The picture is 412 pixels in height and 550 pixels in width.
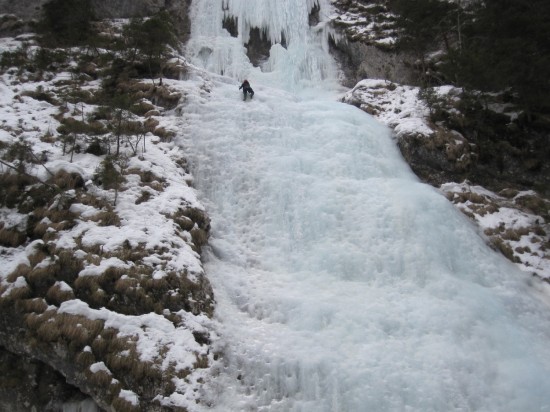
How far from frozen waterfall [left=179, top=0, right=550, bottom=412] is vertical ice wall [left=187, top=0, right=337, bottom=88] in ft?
29.9

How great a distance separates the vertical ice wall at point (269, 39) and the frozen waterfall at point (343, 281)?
911 centimetres

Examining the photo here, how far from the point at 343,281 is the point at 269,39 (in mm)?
20505

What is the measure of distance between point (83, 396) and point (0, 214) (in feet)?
14.2

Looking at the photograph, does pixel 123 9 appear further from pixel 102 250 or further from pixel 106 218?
pixel 102 250

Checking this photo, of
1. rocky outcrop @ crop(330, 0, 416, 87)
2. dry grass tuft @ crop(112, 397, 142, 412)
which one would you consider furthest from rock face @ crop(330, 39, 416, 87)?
dry grass tuft @ crop(112, 397, 142, 412)

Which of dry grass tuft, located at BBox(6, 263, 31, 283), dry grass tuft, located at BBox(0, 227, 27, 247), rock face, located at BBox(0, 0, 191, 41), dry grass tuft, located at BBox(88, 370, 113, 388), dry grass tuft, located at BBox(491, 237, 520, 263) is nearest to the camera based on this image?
dry grass tuft, located at BBox(88, 370, 113, 388)

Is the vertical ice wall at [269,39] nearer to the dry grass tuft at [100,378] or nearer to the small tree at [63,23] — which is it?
the small tree at [63,23]

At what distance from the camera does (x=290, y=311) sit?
7926 mm

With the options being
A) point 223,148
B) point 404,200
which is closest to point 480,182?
point 404,200

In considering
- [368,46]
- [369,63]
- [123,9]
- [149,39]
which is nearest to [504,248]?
[149,39]

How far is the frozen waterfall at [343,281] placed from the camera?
6.59 meters

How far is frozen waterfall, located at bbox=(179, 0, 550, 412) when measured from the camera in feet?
21.6

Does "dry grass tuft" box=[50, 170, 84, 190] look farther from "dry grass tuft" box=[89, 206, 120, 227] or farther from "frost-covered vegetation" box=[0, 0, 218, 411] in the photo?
"dry grass tuft" box=[89, 206, 120, 227]

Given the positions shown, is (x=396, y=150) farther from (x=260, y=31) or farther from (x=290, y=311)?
(x=260, y=31)
